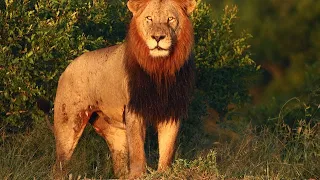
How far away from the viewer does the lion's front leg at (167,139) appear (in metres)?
7.32

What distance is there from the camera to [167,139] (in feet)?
24.2

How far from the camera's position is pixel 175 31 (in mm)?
7199

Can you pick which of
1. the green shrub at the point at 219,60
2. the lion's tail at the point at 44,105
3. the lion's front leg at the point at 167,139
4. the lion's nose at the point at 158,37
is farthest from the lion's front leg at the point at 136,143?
the green shrub at the point at 219,60

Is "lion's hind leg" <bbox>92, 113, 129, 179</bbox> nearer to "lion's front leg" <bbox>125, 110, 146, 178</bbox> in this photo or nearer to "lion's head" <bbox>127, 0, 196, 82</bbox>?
"lion's front leg" <bbox>125, 110, 146, 178</bbox>

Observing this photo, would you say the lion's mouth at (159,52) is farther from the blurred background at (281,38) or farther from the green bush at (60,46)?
the blurred background at (281,38)

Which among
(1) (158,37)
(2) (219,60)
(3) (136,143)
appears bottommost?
(3) (136,143)

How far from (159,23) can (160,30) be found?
5.1 inches

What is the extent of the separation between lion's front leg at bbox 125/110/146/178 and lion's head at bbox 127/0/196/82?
15.9 inches

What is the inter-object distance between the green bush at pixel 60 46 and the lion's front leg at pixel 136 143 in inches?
55.4

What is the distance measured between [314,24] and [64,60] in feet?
31.7

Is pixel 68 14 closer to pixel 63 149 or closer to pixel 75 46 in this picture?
pixel 75 46

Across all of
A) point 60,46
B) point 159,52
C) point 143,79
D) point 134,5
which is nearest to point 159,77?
point 143,79

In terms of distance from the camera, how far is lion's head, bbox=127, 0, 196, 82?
7.10 meters

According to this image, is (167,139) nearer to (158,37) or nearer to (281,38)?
(158,37)
